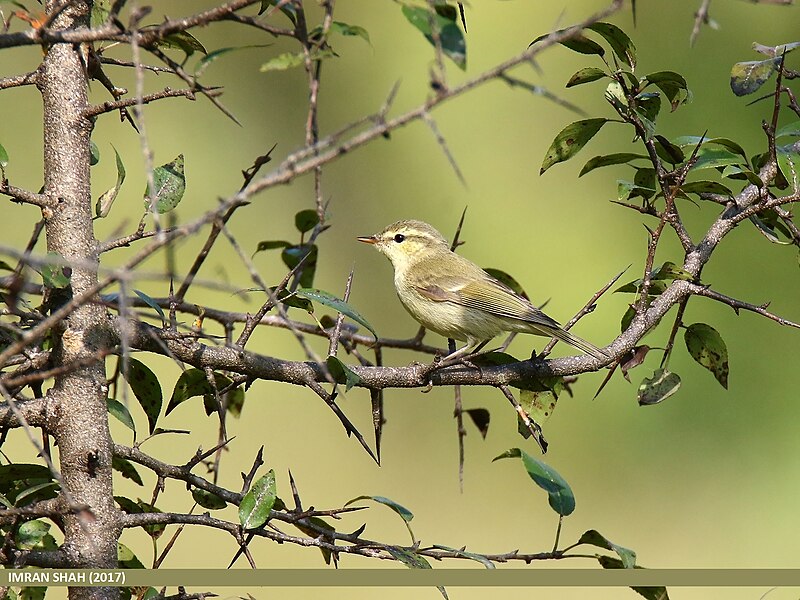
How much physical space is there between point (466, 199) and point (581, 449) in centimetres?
124

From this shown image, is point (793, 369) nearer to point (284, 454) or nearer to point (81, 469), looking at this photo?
point (284, 454)

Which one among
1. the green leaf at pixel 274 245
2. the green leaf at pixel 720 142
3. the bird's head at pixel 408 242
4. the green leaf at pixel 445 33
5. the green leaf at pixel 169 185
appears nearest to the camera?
the green leaf at pixel 445 33

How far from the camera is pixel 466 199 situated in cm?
398

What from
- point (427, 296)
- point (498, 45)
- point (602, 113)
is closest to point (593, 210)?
point (602, 113)

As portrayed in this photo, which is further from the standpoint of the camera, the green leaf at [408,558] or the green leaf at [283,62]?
the green leaf at [408,558]

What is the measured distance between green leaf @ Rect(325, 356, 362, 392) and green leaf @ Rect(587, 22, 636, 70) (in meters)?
0.54

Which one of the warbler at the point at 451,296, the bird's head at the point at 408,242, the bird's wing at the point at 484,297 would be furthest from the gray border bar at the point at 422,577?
the bird's head at the point at 408,242

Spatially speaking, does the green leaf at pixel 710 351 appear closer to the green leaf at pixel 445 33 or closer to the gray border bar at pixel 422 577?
the gray border bar at pixel 422 577

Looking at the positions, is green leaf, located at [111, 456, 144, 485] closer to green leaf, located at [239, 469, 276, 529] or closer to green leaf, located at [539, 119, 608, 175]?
green leaf, located at [239, 469, 276, 529]

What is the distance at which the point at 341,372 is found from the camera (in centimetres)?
103

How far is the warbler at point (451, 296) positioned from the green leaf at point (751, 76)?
2.13ft

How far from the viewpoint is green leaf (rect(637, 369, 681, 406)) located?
1302 millimetres

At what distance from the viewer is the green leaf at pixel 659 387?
51.3 inches

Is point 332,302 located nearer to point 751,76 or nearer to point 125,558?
point 125,558
